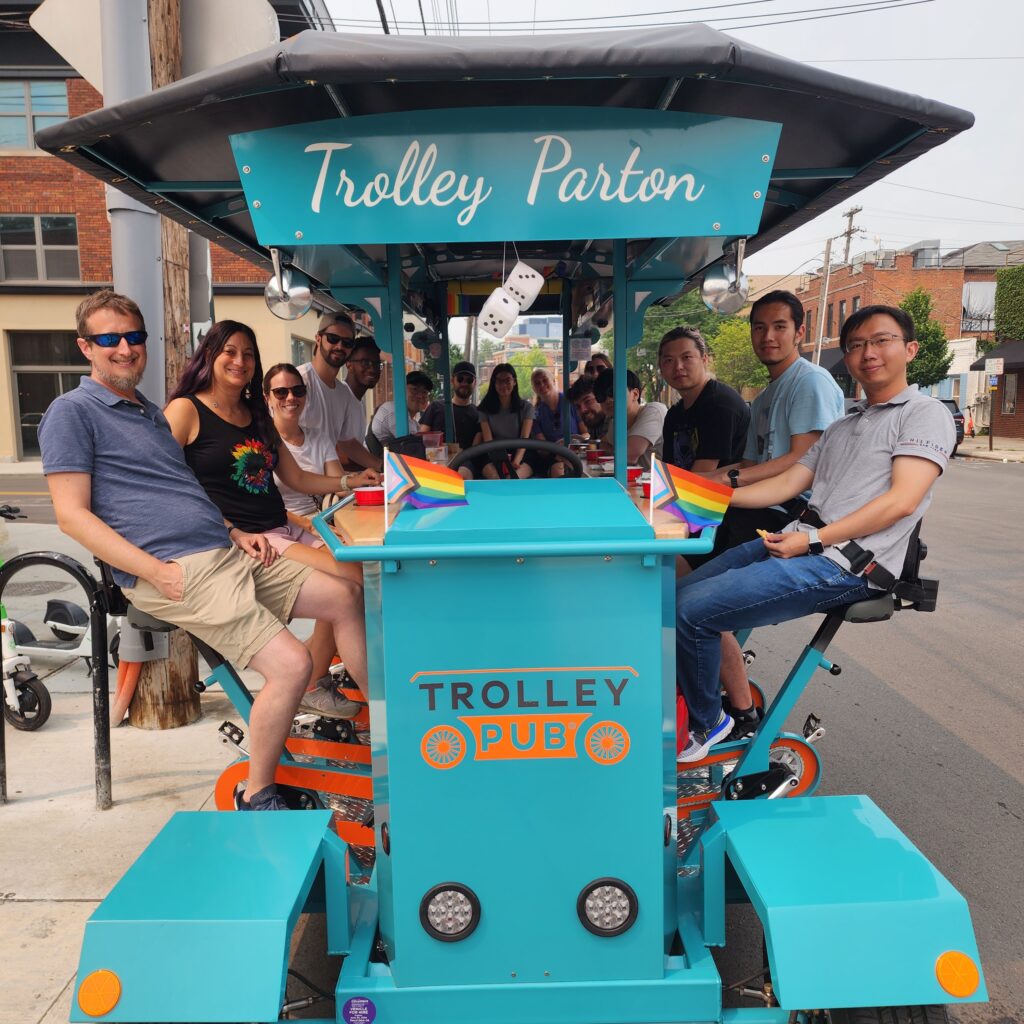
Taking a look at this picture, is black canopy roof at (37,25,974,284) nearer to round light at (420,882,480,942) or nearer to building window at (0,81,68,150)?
round light at (420,882,480,942)

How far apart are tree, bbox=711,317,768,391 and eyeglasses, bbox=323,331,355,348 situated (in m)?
39.8

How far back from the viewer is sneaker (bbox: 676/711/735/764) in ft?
10.5

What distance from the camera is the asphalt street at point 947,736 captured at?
3.02m

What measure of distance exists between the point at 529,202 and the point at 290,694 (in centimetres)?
170

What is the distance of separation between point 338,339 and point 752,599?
297cm

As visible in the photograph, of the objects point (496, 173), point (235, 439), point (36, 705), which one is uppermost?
point (496, 173)

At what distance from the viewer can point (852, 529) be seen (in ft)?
9.55

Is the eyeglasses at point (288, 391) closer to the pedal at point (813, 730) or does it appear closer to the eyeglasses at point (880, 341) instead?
the eyeglasses at point (880, 341)

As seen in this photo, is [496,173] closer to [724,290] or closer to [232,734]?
[724,290]

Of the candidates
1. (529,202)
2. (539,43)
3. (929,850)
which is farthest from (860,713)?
(539,43)

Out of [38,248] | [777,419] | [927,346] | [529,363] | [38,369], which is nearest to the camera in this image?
[777,419]

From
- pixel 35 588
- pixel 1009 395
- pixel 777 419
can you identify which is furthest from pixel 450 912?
pixel 1009 395

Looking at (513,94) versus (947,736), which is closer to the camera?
(513,94)

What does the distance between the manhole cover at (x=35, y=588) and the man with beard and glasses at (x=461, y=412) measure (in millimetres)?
3606
